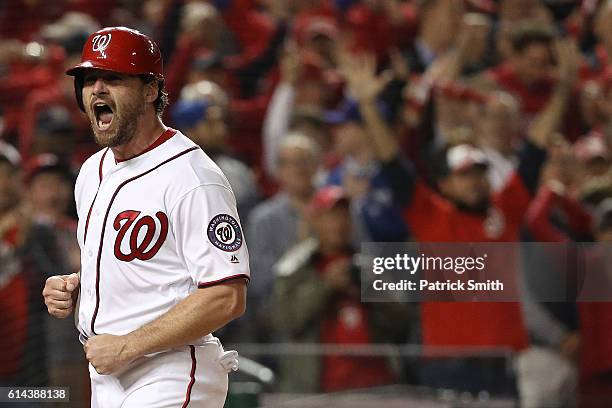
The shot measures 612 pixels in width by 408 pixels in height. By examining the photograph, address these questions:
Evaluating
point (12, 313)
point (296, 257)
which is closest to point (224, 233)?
point (296, 257)

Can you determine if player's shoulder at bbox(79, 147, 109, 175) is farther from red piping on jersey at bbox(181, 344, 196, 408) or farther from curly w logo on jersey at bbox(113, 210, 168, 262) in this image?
red piping on jersey at bbox(181, 344, 196, 408)

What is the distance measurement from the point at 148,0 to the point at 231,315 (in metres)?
4.05

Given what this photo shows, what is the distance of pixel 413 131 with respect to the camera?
529cm

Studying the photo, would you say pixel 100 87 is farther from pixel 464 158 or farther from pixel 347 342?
pixel 464 158

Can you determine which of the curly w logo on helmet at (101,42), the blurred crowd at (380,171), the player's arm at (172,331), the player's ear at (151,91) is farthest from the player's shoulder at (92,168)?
the blurred crowd at (380,171)

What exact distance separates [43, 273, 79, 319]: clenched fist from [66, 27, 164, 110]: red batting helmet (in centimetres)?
49

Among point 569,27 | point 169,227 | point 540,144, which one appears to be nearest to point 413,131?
point 540,144

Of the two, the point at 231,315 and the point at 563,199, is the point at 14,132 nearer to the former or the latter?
the point at 563,199

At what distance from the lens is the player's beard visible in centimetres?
254

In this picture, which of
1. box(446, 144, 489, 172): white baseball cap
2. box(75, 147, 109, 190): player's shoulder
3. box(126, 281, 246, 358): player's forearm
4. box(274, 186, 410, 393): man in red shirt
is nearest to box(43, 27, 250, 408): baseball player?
box(126, 281, 246, 358): player's forearm

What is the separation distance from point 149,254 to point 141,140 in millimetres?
289

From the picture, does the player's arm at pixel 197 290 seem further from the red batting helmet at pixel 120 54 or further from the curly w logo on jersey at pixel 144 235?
the red batting helmet at pixel 120 54

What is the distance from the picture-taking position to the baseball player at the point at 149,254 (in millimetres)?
2459

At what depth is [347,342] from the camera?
16.1 ft
